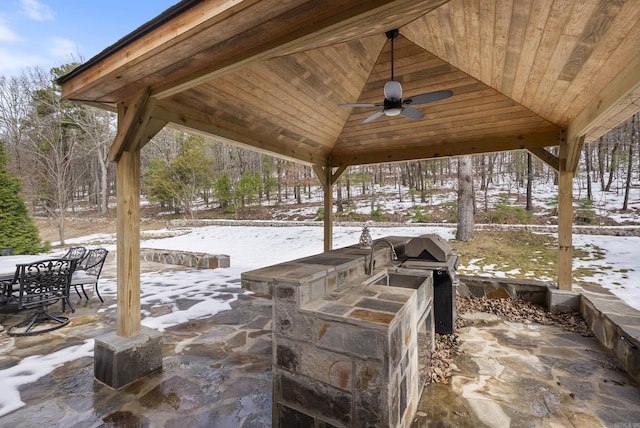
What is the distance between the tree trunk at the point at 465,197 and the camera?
8.30m

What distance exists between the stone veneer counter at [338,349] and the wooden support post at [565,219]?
10.4 ft

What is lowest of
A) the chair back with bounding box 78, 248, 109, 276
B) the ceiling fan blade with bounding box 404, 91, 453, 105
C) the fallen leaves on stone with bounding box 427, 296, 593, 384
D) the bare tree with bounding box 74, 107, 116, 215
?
the fallen leaves on stone with bounding box 427, 296, 593, 384

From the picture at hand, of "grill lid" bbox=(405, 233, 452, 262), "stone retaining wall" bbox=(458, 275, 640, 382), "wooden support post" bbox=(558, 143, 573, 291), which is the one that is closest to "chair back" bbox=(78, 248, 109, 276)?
"grill lid" bbox=(405, 233, 452, 262)

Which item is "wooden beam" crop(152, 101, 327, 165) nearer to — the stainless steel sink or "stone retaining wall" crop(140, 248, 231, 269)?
the stainless steel sink

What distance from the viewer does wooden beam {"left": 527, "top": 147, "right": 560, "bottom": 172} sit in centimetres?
407

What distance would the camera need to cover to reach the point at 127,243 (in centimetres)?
259

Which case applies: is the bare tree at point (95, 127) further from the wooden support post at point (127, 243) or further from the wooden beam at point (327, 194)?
the wooden support post at point (127, 243)

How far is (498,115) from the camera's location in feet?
13.2

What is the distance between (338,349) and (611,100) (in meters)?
3.06

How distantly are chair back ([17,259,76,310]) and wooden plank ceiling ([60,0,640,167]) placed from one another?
94.3 inches

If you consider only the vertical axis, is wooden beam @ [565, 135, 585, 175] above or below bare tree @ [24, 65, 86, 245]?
below

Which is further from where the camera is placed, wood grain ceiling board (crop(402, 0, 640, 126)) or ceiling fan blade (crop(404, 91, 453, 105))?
ceiling fan blade (crop(404, 91, 453, 105))

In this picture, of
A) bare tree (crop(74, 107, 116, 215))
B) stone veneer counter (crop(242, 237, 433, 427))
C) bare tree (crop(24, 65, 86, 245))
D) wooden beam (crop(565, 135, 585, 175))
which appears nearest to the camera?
stone veneer counter (crop(242, 237, 433, 427))

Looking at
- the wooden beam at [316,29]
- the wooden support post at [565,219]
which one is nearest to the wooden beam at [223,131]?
the wooden beam at [316,29]
